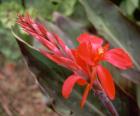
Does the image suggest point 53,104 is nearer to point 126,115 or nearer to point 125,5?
point 126,115

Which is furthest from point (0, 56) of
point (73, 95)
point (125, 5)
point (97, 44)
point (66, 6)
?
point (97, 44)

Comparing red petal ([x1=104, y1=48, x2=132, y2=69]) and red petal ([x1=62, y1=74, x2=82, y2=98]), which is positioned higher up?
red petal ([x1=104, y1=48, x2=132, y2=69])

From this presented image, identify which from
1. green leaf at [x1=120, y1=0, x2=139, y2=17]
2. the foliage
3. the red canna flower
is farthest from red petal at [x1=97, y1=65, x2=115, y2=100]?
green leaf at [x1=120, y1=0, x2=139, y2=17]

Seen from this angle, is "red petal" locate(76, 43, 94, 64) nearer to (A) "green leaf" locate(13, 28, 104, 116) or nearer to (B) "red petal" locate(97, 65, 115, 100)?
(B) "red petal" locate(97, 65, 115, 100)

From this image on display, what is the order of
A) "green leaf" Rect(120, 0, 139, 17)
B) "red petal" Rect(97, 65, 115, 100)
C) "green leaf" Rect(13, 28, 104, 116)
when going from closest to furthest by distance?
"red petal" Rect(97, 65, 115, 100)
"green leaf" Rect(13, 28, 104, 116)
"green leaf" Rect(120, 0, 139, 17)

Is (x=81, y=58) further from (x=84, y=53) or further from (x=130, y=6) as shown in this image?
(x=130, y=6)

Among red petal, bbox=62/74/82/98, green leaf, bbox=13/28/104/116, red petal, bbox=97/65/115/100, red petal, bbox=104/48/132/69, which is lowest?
green leaf, bbox=13/28/104/116

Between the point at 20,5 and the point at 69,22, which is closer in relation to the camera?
the point at 69,22

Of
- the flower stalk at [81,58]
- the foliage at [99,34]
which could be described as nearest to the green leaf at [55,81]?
the foliage at [99,34]
